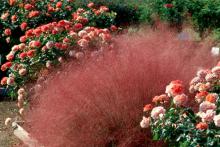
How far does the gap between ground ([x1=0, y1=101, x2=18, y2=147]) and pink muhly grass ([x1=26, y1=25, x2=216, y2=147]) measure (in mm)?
890

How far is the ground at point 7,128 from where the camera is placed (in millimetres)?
6941

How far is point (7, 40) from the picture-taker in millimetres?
9680

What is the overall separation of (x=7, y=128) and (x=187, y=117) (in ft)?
11.5

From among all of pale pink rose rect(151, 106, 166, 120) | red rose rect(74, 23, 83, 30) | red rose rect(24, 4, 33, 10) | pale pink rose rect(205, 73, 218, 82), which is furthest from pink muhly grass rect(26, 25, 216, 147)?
red rose rect(24, 4, 33, 10)

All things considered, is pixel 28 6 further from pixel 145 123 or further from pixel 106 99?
pixel 145 123

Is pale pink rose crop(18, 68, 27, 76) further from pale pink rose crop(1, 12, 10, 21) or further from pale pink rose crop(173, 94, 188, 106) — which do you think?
pale pink rose crop(173, 94, 188, 106)

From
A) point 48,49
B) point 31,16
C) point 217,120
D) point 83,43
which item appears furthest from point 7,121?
point 217,120

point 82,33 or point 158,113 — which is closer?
point 158,113

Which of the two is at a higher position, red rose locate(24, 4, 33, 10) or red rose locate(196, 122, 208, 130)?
red rose locate(196, 122, 208, 130)

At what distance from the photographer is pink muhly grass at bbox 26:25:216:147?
5281mm

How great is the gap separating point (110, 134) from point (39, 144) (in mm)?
811

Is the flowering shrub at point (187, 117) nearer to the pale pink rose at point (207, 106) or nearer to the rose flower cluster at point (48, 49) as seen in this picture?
the pale pink rose at point (207, 106)

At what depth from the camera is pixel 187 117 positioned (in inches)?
182

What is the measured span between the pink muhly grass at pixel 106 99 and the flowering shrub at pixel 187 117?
0.92ft
